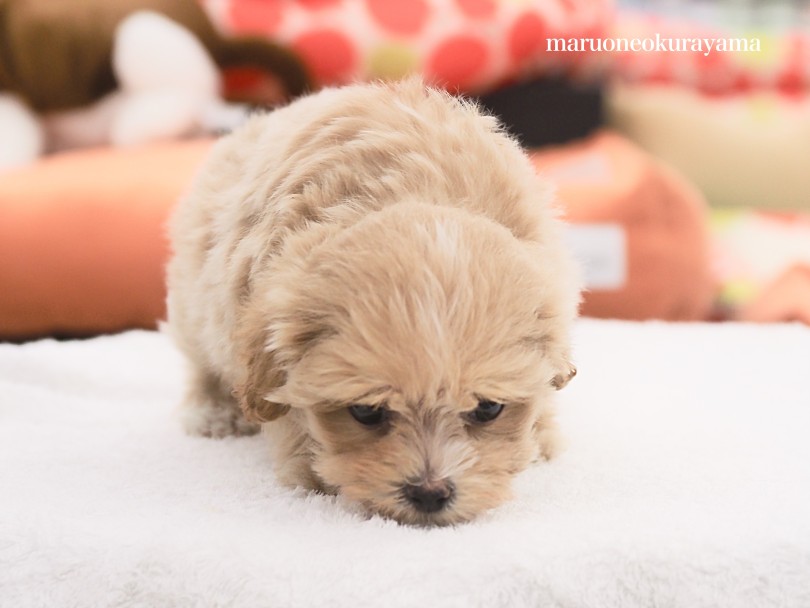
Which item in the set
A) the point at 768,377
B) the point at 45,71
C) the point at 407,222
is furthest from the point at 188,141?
the point at 768,377

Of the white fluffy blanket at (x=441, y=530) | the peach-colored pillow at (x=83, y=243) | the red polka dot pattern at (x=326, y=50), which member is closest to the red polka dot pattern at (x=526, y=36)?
the red polka dot pattern at (x=326, y=50)

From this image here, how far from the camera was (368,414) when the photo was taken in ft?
4.90

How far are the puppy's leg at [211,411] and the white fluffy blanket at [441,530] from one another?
6 centimetres

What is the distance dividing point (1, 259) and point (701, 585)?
268 cm

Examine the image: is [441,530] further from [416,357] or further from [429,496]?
[416,357]

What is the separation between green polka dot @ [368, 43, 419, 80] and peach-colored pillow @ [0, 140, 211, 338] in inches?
40.2

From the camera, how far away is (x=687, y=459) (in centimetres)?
181

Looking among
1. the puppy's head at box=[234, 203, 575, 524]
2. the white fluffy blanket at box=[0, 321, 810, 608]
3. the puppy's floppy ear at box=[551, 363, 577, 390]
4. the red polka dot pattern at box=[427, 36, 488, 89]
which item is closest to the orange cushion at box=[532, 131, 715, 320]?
the red polka dot pattern at box=[427, 36, 488, 89]

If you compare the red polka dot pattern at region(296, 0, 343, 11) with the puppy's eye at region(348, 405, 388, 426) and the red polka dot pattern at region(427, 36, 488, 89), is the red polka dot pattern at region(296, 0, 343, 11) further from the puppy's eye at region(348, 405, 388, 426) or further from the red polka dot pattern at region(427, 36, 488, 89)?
the puppy's eye at region(348, 405, 388, 426)

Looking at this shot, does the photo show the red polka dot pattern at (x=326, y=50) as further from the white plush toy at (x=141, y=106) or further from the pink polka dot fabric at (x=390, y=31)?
the white plush toy at (x=141, y=106)

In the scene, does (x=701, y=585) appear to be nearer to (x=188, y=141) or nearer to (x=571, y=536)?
(x=571, y=536)

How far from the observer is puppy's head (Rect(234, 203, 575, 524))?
1377 millimetres

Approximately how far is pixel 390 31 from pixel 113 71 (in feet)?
4.07

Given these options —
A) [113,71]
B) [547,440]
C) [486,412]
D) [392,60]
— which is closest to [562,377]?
[486,412]
